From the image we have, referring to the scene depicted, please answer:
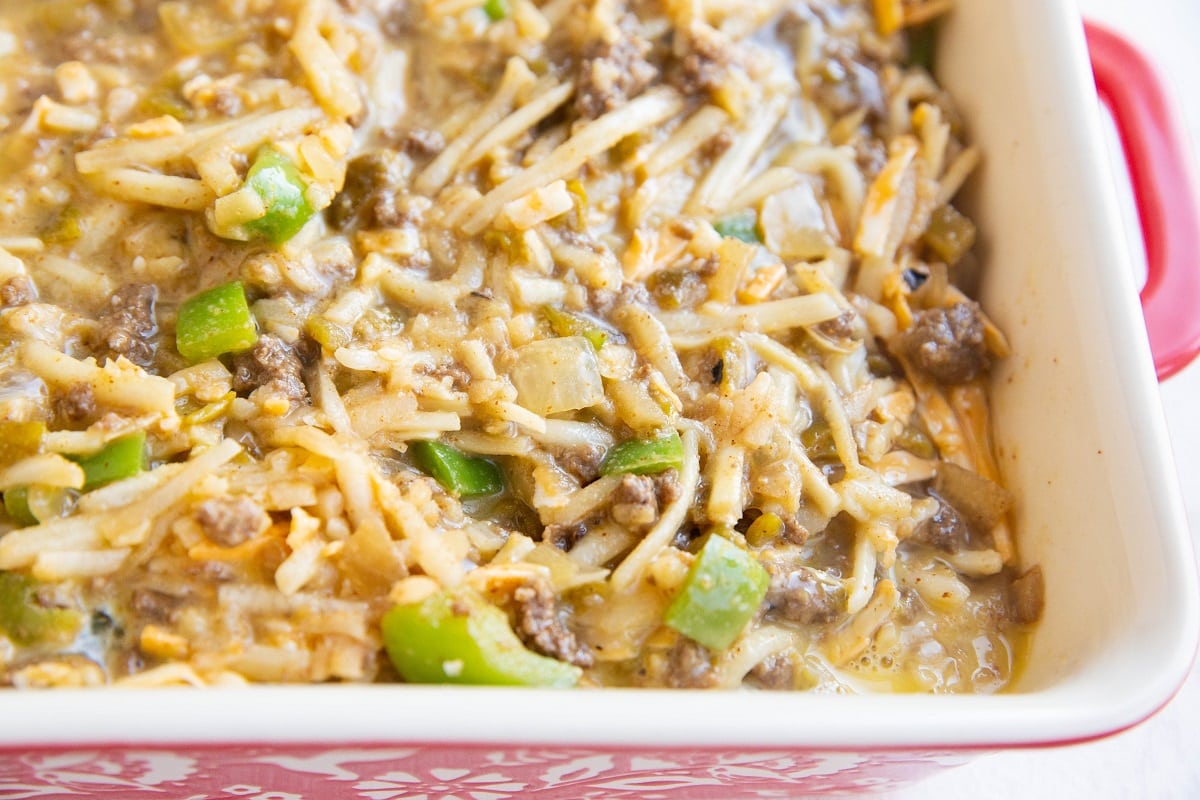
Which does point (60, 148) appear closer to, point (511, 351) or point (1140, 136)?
point (511, 351)

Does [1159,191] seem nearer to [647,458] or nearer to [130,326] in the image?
[647,458]

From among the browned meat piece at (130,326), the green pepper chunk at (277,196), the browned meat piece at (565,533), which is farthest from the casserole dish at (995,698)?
the green pepper chunk at (277,196)

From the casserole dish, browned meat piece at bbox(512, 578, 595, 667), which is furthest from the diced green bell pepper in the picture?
browned meat piece at bbox(512, 578, 595, 667)

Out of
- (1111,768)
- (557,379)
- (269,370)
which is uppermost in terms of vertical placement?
(269,370)

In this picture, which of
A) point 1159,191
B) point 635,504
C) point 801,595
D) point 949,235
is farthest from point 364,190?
point 1159,191

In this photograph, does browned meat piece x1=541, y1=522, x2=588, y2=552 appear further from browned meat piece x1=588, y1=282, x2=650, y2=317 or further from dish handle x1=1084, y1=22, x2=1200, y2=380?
dish handle x1=1084, y1=22, x2=1200, y2=380

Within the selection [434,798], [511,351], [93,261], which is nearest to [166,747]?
[434,798]
